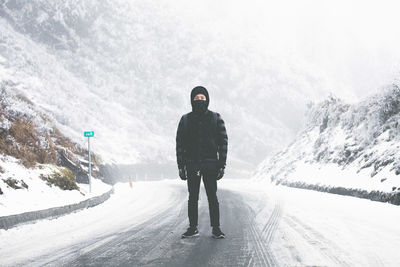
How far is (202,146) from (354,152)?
13377 millimetres

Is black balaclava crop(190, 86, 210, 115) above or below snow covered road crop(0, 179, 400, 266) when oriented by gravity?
above

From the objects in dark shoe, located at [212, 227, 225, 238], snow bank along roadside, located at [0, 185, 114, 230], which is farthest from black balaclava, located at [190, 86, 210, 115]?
snow bank along roadside, located at [0, 185, 114, 230]

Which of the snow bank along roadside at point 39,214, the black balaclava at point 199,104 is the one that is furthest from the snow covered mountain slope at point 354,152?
the snow bank along roadside at point 39,214

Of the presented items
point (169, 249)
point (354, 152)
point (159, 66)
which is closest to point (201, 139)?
point (169, 249)

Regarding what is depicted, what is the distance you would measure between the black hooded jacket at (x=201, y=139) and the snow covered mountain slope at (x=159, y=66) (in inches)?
3293

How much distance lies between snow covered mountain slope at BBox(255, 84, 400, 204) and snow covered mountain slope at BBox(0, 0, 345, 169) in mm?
66645

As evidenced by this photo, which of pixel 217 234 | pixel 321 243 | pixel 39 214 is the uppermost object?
pixel 39 214

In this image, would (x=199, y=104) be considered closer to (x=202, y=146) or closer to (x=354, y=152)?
(x=202, y=146)

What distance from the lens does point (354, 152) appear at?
16.6m

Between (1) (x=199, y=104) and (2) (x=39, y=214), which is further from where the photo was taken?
(2) (x=39, y=214)

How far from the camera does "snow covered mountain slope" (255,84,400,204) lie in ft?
39.9

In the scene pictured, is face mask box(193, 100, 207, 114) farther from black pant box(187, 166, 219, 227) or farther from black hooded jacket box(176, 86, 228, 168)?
black pant box(187, 166, 219, 227)

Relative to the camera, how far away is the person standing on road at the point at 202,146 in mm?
5168

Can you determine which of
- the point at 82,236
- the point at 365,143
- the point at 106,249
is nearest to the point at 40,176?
the point at 82,236
